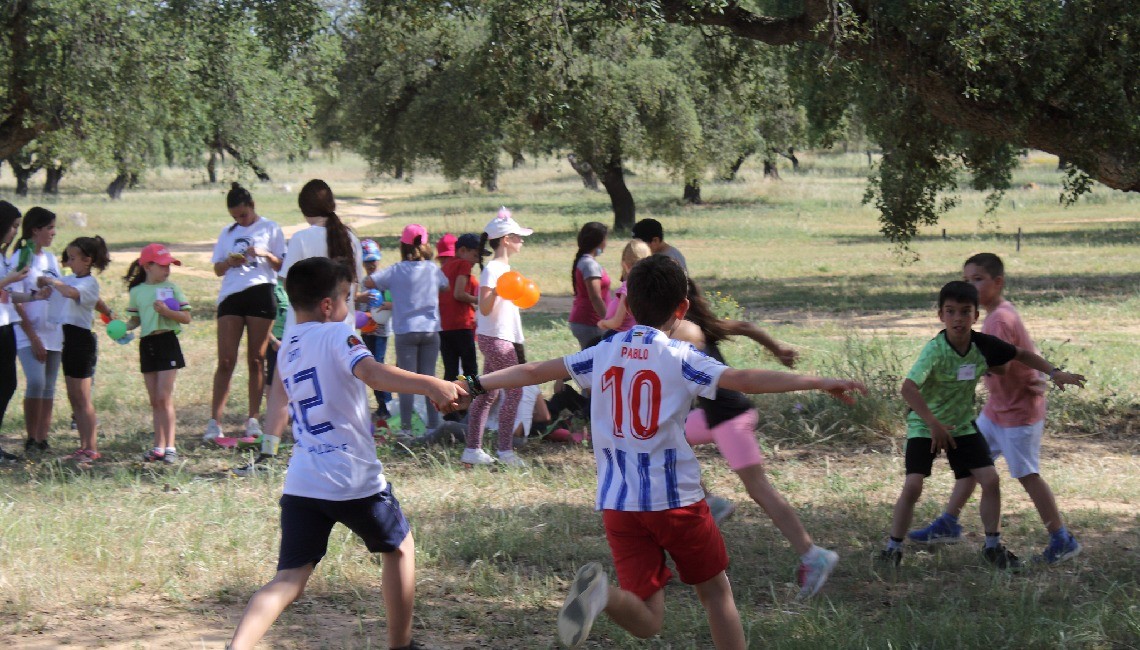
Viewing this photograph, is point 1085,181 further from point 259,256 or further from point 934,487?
point 259,256

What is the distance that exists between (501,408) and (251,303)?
200 centimetres

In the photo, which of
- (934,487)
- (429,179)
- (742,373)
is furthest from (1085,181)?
(429,179)

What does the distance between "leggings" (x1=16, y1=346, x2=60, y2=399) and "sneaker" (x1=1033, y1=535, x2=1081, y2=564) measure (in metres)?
6.80

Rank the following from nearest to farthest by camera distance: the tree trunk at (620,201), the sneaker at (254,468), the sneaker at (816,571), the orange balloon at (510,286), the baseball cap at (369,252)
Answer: the sneaker at (816,571) < the sneaker at (254,468) < the orange balloon at (510,286) < the baseball cap at (369,252) < the tree trunk at (620,201)

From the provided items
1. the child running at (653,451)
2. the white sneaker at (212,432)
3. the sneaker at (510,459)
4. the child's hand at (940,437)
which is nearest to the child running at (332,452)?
the child running at (653,451)

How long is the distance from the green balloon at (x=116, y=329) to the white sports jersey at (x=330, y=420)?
471 cm

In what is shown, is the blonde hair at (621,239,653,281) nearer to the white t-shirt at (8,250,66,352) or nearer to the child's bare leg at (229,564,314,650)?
the child's bare leg at (229,564,314,650)

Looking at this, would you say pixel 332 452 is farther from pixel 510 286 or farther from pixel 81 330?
pixel 81 330

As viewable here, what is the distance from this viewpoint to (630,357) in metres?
3.88

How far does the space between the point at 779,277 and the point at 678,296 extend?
1868 cm

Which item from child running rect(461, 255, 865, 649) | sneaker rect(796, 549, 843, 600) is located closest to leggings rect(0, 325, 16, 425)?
child running rect(461, 255, 865, 649)

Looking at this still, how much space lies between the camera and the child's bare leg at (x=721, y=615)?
12.9 ft

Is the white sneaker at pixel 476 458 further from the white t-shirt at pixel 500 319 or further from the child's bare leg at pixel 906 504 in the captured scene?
the child's bare leg at pixel 906 504

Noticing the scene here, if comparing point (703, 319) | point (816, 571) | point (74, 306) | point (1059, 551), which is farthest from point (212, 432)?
point (1059, 551)
